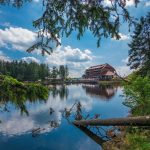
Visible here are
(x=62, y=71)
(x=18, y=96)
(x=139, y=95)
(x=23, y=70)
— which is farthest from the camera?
(x=62, y=71)

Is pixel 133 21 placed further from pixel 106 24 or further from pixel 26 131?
pixel 26 131

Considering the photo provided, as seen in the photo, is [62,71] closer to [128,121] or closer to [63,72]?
[63,72]

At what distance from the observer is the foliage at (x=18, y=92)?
553 cm

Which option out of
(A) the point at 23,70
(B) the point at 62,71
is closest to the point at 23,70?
(A) the point at 23,70

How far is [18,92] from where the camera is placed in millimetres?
5777

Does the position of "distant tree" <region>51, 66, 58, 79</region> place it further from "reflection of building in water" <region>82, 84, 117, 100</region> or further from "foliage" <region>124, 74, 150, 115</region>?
"foliage" <region>124, 74, 150, 115</region>

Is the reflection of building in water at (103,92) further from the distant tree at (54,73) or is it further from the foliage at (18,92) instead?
the distant tree at (54,73)

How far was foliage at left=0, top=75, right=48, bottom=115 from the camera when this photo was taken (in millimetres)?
5527

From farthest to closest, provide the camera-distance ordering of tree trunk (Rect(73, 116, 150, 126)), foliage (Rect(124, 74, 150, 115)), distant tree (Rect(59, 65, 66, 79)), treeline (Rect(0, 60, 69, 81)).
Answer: distant tree (Rect(59, 65, 66, 79))
treeline (Rect(0, 60, 69, 81))
foliage (Rect(124, 74, 150, 115))
tree trunk (Rect(73, 116, 150, 126))

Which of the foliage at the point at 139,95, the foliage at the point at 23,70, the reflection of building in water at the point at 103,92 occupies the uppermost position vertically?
the foliage at the point at 23,70

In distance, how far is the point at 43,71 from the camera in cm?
16400

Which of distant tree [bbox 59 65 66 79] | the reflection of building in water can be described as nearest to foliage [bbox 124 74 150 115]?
the reflection of building in water

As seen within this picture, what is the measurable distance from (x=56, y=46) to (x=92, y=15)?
114 cm

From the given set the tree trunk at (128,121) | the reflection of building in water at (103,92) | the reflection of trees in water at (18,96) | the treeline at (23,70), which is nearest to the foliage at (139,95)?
the tree trunk at (128,121)
